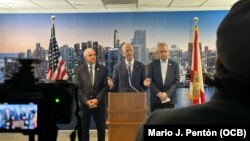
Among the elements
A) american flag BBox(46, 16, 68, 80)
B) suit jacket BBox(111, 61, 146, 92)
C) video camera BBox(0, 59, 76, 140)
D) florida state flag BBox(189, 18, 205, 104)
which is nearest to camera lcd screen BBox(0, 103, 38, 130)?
video camera BBox(0, 59, 76, 140)

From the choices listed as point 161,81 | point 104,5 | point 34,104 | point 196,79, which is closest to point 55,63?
point 104,5

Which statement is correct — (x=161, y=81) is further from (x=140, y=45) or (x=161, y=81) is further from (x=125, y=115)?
(x=140, y=45)

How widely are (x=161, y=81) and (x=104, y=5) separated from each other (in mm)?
2319

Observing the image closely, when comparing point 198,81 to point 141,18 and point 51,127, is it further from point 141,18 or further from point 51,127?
point 51,127

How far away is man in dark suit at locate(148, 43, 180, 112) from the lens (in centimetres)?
552

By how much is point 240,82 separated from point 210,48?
703cm

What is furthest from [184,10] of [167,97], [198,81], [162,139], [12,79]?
[162,139]

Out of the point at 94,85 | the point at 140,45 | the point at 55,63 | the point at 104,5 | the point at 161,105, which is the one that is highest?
the point at 104,5

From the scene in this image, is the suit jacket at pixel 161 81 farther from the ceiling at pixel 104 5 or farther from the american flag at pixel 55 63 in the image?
the american flag at pixel 55 63

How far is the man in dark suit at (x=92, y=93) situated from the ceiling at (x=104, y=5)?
1724 mm

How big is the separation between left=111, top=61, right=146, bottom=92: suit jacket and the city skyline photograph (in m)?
1.82

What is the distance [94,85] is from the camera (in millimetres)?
5465

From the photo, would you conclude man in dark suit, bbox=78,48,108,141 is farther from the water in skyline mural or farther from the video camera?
the video camera

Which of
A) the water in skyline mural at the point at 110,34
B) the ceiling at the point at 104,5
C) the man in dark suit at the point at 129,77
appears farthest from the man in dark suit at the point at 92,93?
the water in skyline mural at the point at 110,34
